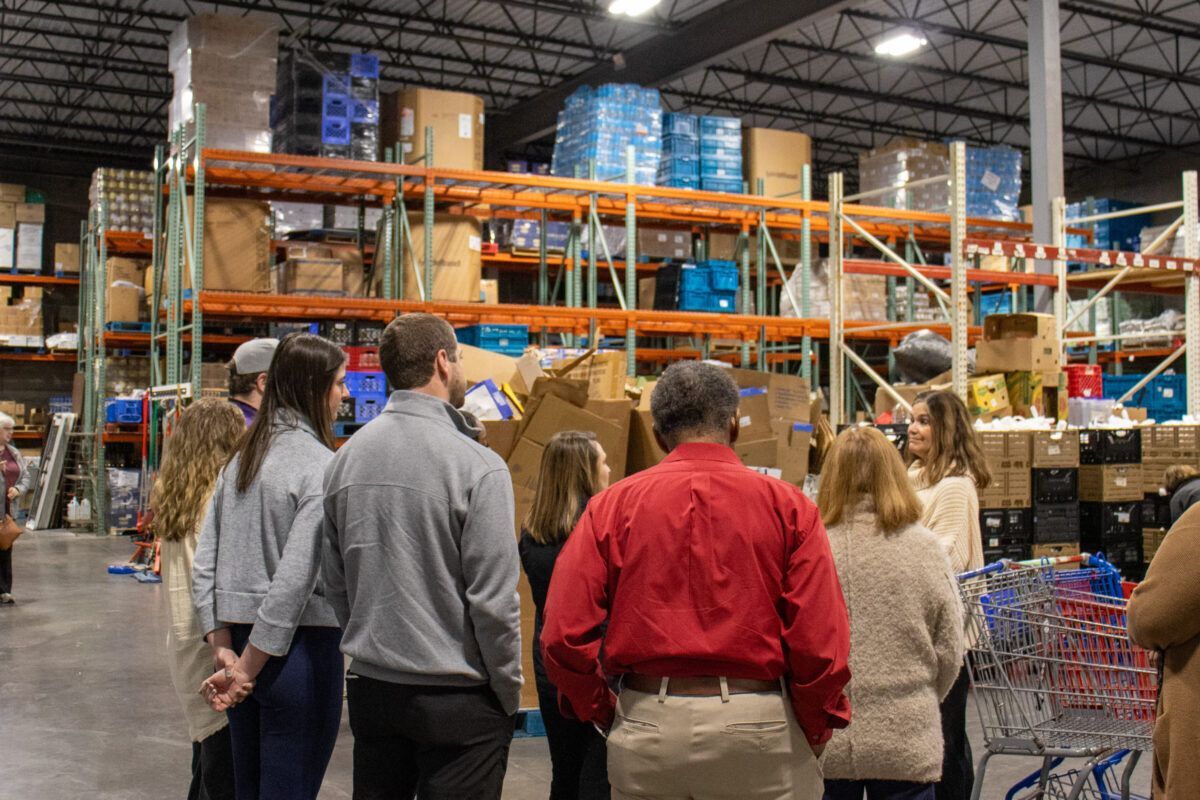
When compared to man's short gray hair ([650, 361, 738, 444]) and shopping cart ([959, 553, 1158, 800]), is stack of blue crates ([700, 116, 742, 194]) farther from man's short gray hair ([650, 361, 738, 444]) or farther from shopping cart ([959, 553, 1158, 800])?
man's short gray hair ([650, 361, 738, 444])

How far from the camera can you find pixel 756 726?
2320 mm

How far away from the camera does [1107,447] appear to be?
8.24m

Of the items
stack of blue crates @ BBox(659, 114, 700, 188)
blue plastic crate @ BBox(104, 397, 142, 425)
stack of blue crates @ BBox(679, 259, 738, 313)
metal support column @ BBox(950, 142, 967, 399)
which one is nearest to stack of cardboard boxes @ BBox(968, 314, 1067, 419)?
metal support column @ BBox(950, 142, 967, 399)

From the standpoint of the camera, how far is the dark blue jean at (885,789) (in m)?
3.18

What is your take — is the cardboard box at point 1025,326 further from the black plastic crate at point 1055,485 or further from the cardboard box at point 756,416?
the cardboard box at point 756,416

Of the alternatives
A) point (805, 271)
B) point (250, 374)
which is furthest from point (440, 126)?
point (250, 374)

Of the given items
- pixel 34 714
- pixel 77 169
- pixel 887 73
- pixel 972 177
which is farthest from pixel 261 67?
pixel 77 169

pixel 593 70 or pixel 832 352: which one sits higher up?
pixel 593 70

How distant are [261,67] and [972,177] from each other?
9303 millimetres

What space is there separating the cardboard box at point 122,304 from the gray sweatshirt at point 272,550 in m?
14.4

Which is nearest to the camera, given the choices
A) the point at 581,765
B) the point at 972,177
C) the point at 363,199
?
the point at 581,765

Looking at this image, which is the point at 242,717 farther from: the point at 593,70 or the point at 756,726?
the point at 593,70

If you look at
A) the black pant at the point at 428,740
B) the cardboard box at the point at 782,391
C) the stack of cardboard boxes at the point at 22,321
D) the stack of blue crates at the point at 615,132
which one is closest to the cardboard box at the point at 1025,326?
the cardboard box at the point at 782,391

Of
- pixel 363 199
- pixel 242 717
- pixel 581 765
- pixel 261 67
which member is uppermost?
pixel 261 67
